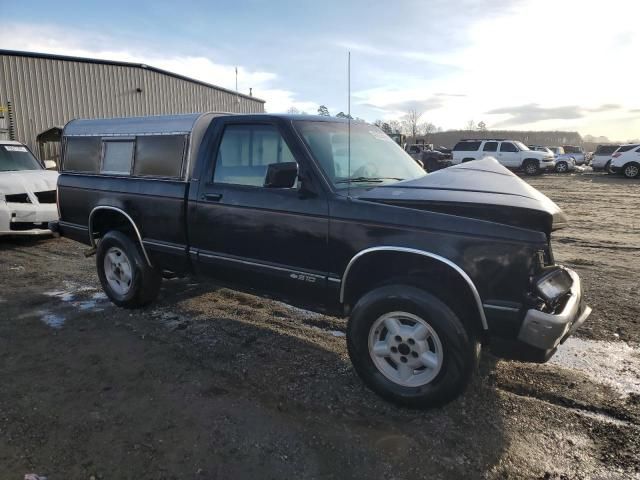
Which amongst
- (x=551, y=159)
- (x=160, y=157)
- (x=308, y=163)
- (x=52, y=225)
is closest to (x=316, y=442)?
(x=308, y=163)

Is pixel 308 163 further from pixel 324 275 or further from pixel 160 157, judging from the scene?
pixel 160 157

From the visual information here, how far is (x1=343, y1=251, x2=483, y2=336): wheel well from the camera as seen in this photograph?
3014 millimetres

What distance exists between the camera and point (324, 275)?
346 centimetres

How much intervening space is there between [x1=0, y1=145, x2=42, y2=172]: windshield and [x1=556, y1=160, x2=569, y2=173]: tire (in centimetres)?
2837

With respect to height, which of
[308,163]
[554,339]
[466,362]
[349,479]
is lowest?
[349,479]

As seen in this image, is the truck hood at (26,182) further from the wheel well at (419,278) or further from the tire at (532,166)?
the tire at (532,166)

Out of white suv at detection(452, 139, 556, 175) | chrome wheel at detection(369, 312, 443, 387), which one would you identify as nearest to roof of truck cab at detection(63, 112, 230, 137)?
chrome wheel at detection(369, 312, 443, 387)

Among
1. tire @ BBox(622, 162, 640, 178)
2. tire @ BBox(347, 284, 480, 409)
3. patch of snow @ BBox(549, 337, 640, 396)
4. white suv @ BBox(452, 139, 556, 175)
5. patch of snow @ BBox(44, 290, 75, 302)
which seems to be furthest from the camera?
white suv @ BBox(452, 139, 556, 175)

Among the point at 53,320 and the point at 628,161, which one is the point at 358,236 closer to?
the point at 53,320

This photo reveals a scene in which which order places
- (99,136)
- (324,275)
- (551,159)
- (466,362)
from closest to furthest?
(466,362)
(324,275)
(99,136)
(551,159)

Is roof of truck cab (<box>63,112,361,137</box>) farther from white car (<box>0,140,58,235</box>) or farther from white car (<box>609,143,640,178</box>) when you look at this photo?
white car (<box>609,143,640,178</box>)

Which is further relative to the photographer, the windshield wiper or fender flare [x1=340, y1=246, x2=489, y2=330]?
the windshield wiper

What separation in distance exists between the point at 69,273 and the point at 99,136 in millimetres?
2400

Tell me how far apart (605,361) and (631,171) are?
909 inches
